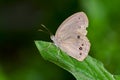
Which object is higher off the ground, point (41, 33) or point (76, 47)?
point (76, 47)

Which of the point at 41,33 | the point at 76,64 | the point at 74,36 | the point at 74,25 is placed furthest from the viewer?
the point at 41,33

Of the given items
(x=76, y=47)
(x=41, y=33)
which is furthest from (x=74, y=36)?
(x=41, y=33)

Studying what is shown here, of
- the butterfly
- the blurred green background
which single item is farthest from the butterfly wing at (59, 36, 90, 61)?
the blurred green background

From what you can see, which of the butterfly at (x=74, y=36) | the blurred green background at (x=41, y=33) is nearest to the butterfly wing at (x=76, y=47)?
the butterfly at (x=74, y=36)

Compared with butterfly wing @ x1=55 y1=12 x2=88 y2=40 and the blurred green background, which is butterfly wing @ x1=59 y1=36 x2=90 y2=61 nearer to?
butterfly wing @ x1=55 y1=12 x2=88 y2=40

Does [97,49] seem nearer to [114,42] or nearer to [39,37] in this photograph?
[114,42]

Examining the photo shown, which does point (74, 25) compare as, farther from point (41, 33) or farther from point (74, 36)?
point (41, 33)
